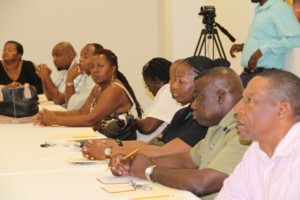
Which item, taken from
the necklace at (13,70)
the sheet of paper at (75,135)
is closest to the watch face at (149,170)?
the sheet of paper at (75,135)

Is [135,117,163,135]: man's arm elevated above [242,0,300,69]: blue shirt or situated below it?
below

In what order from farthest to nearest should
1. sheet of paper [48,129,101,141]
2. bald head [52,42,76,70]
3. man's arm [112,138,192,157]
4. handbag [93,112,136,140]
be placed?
bald head [52,42,76,70]
handbag [93,112,136,140]
sheet of paper [48,129,101,141]
man's arm [112,138,192,157]

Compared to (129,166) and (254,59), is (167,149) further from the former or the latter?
(254,59)

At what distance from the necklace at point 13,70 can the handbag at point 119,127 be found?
2.88 metres

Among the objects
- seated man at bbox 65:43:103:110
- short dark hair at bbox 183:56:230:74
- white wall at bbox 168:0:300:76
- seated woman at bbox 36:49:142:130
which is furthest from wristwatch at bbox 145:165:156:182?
white wall at bbox 168:0:300:76

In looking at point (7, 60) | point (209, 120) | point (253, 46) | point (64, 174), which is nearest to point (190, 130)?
point (209, 120)

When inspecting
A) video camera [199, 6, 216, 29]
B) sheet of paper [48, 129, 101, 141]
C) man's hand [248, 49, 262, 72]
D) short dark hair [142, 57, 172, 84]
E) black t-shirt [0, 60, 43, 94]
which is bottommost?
black t-shirt [0, 60, 43, 94]

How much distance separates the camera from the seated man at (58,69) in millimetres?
5371

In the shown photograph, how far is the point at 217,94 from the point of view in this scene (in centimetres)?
239

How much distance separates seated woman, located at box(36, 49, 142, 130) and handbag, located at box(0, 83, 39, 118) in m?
0.14

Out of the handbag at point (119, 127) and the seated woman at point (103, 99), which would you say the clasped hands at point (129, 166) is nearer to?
the handbag at point (119, 127)

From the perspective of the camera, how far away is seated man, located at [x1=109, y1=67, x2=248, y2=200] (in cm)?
211

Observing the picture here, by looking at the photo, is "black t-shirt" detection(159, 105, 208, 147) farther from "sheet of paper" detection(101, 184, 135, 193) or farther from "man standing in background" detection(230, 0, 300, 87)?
"man standing in background" detection(230, 0, 300, 87)

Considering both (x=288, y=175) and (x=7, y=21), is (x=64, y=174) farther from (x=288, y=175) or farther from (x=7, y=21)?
(x=7, y=21)
